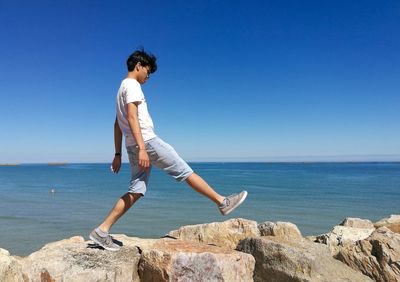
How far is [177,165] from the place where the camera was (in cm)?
424

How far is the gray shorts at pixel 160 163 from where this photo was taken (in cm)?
421

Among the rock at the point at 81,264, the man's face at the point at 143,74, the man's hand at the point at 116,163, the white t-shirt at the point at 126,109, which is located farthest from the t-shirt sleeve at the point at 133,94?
the rock at the point at 81,264

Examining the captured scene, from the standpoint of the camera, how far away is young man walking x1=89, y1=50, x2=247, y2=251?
4.12 metres

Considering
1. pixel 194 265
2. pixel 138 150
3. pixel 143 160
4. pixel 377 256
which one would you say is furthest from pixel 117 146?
pixel 377 256

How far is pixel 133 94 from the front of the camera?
13.4ft

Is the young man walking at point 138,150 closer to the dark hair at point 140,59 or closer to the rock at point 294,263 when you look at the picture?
the dark hair at point 140,59

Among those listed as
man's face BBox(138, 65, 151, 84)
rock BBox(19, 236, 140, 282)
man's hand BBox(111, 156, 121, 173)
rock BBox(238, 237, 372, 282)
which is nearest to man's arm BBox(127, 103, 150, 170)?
man's face BBox(138, 65, 151, 84)

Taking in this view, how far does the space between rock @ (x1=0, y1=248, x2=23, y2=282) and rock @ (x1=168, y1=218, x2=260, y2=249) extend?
3.31 m

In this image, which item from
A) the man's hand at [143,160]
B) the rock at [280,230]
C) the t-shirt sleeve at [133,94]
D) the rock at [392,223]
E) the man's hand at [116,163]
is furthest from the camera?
the rock at [392,223]

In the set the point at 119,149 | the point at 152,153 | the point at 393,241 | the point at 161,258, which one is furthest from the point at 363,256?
the point at 119,149

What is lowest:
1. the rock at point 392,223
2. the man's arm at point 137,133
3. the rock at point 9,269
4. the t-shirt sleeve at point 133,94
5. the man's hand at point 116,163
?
the rock at point 392,223

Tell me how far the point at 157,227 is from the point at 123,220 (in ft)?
7.21

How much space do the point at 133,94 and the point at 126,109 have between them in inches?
8.3

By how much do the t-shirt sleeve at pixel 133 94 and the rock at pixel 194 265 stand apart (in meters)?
1.74
